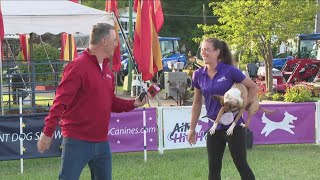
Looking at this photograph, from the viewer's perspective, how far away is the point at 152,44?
11.9m

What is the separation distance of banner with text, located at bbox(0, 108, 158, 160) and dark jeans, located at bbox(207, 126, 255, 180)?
3169 millimetres

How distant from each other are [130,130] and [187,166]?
1.14 metres

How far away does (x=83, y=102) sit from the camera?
426 cm

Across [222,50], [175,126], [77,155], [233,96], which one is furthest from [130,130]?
[77,155]

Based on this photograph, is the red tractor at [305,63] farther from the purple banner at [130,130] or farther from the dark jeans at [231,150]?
the dark jeans at [231,150]

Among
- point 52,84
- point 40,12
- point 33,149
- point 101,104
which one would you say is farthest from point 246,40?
point 101,104

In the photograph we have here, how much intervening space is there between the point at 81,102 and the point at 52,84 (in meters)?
9.71

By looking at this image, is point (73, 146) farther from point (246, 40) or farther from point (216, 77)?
point (246, 40)

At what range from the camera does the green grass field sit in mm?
7602

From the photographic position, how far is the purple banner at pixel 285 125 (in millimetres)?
9445

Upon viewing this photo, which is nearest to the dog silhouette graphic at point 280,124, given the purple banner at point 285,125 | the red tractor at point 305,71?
the purple banner at point 285,125

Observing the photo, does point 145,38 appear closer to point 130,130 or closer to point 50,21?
point 50,21

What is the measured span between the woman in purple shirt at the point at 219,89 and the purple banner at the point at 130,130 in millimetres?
3491

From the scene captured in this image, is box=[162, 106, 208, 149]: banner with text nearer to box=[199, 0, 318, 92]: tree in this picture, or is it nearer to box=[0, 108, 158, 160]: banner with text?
box=[0, 108, 158, 160]: banner with text
